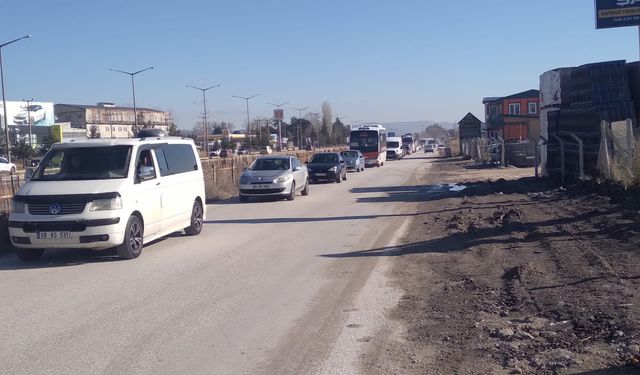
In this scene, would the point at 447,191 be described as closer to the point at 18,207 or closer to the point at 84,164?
the point at 84,164

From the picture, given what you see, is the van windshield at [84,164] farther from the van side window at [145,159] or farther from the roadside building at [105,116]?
the roadside building at [105,116]

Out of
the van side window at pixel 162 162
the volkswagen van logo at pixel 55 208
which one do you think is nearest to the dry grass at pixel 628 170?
the van side window at pixel 162 162

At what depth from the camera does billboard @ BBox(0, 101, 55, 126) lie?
80000 mm

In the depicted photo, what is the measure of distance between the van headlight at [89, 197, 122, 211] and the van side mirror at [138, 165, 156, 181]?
0.93 meters

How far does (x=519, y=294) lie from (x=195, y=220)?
8183 millimetres

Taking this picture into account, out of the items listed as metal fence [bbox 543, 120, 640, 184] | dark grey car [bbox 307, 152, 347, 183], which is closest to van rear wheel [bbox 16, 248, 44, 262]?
metal fence [bbox 543, 120, 640, 184]

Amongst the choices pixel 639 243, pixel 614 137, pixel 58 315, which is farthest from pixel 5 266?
pixel 614 137

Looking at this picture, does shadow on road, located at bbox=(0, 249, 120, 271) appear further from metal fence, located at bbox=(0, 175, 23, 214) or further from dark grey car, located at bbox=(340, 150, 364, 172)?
dark grey car, located at bbox=(340, 150, 364, 172)

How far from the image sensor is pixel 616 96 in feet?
72.2

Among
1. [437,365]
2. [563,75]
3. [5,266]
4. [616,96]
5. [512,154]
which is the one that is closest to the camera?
[437,365]

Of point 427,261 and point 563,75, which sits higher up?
point 563,75

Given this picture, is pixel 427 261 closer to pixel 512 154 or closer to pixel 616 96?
pixel 616 96

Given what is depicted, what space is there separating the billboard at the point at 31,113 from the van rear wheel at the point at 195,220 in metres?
69.9

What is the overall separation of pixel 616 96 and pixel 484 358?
18270 millimetres
